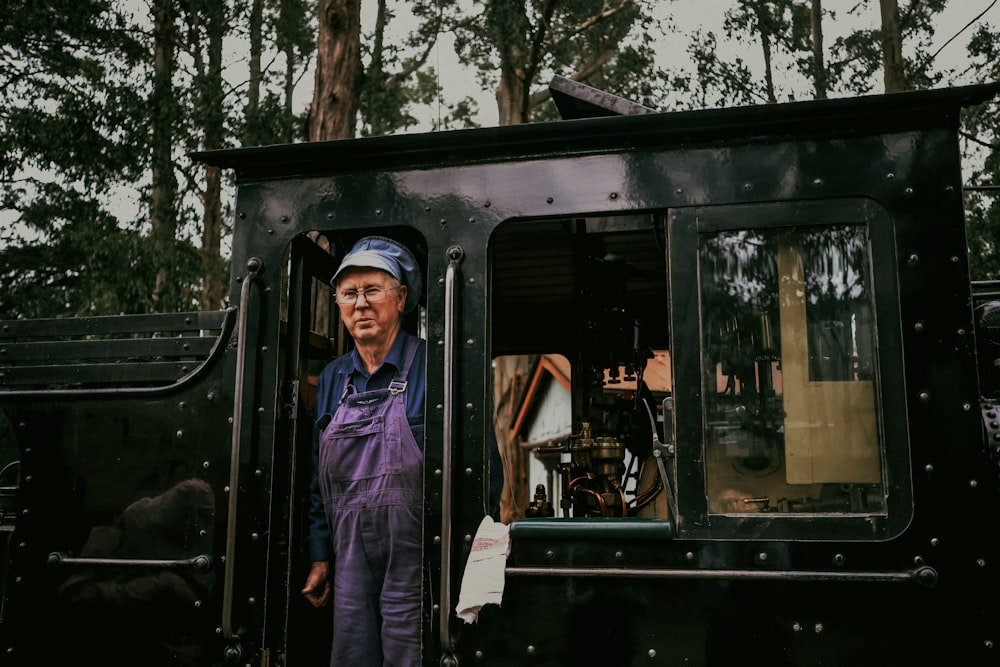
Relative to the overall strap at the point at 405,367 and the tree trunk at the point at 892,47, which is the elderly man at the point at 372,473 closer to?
the overall strap at the point at 405,367

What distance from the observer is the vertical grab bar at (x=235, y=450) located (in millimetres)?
2602

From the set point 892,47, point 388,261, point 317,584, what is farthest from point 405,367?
point 892,47

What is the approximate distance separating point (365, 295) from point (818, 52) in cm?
1254

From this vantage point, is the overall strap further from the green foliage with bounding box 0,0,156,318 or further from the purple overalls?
the green foliage with bounding box 0,0,156,318

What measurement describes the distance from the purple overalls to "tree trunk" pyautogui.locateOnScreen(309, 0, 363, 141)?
214 inches

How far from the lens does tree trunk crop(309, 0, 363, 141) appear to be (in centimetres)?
793

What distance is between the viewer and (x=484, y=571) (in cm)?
246

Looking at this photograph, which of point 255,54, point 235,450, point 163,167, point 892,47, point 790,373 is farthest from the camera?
point 892,47

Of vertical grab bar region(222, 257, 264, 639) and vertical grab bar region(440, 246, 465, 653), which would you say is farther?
vertical grab bar region(222, 257, 264, 639)

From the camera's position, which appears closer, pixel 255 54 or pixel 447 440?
pixel 447 440

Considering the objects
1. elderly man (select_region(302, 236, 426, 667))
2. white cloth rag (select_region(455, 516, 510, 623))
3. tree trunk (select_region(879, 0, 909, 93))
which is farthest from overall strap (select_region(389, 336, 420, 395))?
tree trunk (select_region(879, 0, 909, 93))

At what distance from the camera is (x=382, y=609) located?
9.06 feet

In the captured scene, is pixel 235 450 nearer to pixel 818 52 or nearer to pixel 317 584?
pixel 317 584

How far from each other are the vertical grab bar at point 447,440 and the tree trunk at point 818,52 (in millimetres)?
10031
